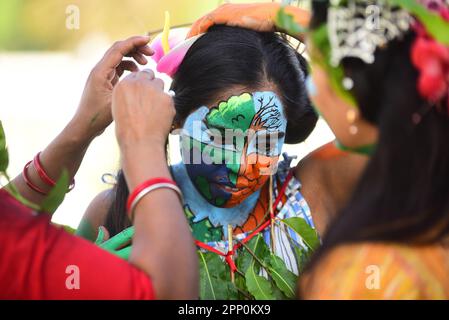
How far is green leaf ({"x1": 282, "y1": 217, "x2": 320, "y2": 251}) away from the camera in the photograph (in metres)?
2.31

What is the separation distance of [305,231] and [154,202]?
2.60 feet

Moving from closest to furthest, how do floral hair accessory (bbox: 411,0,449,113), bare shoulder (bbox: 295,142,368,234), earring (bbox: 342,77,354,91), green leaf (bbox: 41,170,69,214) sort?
floral hair accessory (bbox: 411,0,449,113) < earring (bbox: 342,77,354,91) < green leaf (bbox: 41,170,69,214) < bare shoulder (bbox: 295,142,368,234)

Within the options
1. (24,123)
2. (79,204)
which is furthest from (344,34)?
(24,123)

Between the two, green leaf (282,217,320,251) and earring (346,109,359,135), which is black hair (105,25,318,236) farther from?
earring (346,109,359,135)

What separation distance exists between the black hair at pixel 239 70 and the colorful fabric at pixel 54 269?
0.87 m

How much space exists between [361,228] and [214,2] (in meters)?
5.35

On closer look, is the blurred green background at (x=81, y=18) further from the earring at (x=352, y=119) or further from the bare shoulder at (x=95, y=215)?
the earring at (x=352, y=119)

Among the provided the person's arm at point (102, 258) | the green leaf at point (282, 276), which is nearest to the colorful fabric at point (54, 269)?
the person's arm at point (102, 258)

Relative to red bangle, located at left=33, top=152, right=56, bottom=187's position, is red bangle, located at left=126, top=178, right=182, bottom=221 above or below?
above

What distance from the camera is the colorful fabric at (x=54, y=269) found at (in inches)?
59.9

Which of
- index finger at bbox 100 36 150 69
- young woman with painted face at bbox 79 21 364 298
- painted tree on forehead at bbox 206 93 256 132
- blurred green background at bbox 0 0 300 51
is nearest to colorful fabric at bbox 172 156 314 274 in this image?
young woman with painted face at bbox 79 21 364 298

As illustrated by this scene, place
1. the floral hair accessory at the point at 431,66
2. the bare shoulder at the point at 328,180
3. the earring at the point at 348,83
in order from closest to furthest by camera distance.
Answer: the floral hair accessory at the point at 431,66
the earring at the point at 348,83
the bare shoulder at the point at 328,180

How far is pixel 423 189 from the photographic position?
1.49m

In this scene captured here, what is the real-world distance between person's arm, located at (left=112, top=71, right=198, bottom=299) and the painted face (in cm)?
46
